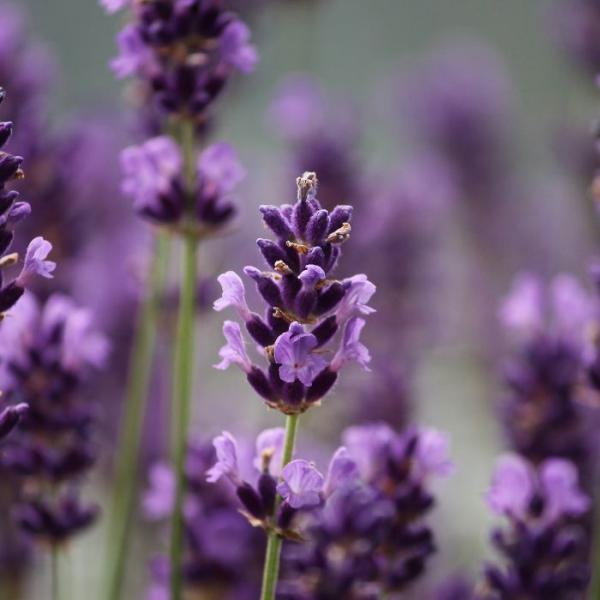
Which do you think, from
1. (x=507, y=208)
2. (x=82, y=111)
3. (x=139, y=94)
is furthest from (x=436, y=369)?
(x=139, y=94)

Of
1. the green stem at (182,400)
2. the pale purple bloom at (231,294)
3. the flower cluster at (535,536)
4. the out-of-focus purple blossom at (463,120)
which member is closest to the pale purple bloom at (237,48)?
the green stem at (182,400)

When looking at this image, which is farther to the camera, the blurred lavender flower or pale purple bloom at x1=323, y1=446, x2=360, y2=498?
the blurred lavender flower

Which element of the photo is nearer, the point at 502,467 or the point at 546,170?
the point at 502,467

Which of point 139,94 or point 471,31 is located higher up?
point 471,31

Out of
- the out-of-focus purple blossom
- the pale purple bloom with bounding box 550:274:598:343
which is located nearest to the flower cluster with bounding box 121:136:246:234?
the pale purple bloom with bounding box 550:274:598:343

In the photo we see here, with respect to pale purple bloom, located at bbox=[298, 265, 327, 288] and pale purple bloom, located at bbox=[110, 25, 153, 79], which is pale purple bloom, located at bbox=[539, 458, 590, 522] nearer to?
pale purple bloom, located at bbox=[298, 265, 327, 288]

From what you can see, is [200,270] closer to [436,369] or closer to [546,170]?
[436,369]

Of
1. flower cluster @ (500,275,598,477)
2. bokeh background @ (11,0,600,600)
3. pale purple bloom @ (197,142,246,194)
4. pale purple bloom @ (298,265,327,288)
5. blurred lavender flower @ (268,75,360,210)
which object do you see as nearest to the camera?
pale purple bloom @ (298,265,327,288)
